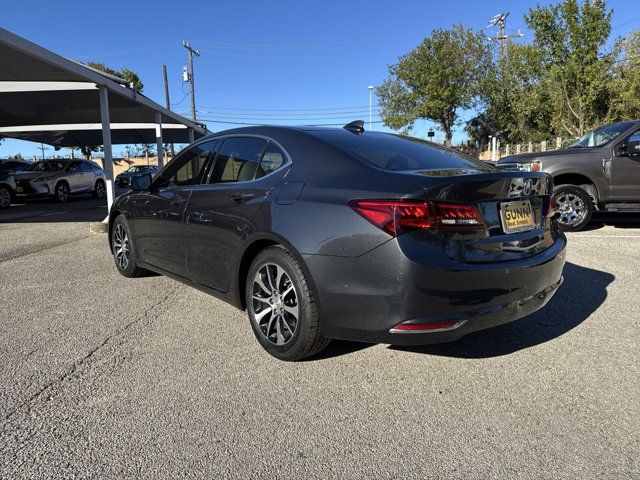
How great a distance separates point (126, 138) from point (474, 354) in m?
24.6

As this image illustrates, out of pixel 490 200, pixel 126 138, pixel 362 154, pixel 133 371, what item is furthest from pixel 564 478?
pixel 126 138

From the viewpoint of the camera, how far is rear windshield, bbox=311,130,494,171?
313cm

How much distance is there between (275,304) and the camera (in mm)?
3141

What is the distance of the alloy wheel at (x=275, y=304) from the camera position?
9.97 feet

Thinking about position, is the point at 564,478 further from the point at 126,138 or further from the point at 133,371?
the point at 126,138

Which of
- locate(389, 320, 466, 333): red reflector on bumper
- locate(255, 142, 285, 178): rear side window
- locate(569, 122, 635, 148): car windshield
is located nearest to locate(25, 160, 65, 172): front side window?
locate(255, 142, 285, 178): rear side window

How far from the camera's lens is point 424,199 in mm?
2531

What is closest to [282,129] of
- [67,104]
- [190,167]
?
[190,167]

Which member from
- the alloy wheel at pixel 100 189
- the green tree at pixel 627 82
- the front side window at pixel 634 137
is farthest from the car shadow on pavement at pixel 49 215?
the green tree at pixel 627 82

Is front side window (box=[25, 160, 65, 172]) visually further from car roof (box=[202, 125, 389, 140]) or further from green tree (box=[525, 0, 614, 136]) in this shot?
green tree (box=[525, 0, 614, 136])

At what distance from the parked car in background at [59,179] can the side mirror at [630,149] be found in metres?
15.1

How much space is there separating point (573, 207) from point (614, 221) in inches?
70.6

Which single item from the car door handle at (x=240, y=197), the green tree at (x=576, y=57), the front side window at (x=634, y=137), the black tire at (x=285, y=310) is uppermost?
the green tree at (x=576, y=57)

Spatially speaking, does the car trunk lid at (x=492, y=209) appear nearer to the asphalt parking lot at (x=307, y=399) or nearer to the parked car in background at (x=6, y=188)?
the asphalt parking lot at (x=307, y=399)
